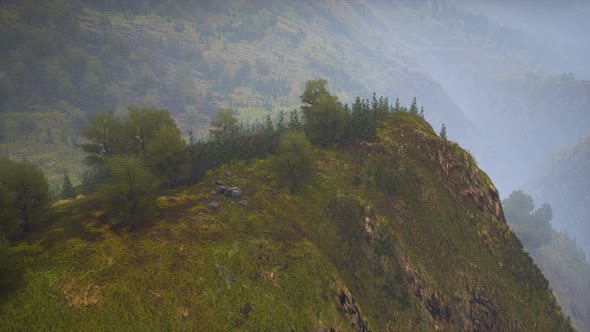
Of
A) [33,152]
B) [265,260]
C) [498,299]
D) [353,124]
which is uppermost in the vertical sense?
[353,124]

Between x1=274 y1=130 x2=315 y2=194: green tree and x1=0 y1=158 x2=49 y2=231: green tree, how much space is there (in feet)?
105

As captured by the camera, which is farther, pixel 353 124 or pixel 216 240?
pixel 353 124

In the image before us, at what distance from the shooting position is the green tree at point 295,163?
160 ft

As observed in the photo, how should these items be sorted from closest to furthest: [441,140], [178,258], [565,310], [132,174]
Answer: [178,258], [132,174], [441,140], [565,310]

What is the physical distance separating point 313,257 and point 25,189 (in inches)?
1436

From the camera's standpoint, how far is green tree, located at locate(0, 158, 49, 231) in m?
34.6

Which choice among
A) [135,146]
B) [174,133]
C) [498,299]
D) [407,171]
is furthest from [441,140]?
[135,146]

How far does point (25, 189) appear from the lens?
117ft

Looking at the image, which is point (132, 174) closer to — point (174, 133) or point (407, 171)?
point (174, 133)

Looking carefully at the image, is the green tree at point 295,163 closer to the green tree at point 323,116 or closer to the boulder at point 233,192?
the boulder at point 233,192

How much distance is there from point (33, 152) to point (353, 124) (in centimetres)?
17103

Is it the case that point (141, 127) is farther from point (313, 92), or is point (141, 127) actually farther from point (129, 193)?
point (313, 92)

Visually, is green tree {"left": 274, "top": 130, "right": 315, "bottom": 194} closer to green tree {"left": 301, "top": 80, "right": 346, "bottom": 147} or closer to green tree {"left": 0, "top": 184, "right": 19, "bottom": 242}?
green tree {"left": 301, "top": 80, "right": 346, "bottom": 147}

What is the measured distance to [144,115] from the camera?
5609cm
